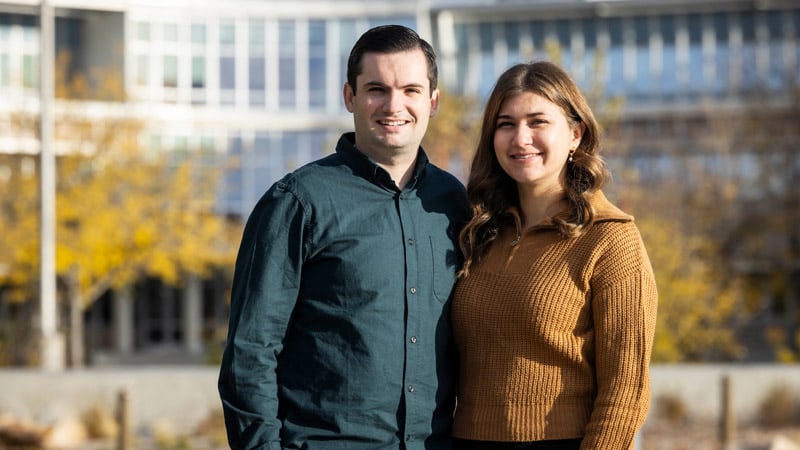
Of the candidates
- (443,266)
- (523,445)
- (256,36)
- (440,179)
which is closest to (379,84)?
(440,179)

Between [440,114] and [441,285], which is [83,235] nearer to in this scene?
[440,114]

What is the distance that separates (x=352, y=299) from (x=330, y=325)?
0.34 feet

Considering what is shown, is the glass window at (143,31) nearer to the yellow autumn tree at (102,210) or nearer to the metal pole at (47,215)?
the yellow autumn tree at (102,210)

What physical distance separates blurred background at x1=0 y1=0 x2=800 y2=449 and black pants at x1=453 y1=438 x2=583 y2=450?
7752 millimetres

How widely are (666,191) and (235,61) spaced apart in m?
17.4

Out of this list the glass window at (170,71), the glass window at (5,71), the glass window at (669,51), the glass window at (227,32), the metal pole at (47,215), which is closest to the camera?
the metal pole at (47,215)

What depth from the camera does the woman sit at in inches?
137

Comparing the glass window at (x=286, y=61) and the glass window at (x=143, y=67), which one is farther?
the glass window at (x=286, y=61)

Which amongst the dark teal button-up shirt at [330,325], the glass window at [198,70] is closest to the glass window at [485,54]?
the glass window at [198,70]

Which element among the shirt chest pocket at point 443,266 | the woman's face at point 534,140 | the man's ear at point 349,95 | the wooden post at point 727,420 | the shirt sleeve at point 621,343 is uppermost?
the man's ear at point 349,95

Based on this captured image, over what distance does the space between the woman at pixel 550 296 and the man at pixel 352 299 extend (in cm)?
16

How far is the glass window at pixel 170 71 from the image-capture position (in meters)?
39.2

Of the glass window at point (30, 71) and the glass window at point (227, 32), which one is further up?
the glass window at point (227, 32)

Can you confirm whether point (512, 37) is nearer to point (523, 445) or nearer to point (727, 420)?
point (727, 420)
